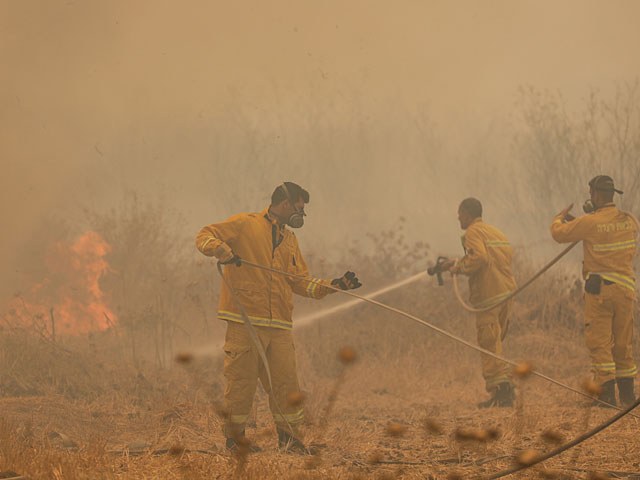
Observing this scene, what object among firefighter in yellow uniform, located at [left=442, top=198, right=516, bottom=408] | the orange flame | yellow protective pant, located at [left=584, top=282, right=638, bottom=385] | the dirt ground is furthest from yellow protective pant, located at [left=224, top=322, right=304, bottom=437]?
the orange flame

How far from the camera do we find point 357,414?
701cm

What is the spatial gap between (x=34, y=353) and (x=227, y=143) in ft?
59.0

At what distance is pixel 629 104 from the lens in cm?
1527

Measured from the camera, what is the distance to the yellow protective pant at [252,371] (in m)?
4.60

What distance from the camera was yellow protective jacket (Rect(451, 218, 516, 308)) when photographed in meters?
6.81

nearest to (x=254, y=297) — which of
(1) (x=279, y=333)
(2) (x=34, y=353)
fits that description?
(1) (x=279, y=333)

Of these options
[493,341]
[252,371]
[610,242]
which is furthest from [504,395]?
[252,371]

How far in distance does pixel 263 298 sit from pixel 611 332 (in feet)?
11.4

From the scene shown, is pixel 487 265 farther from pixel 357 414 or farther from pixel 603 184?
pixel 357 414

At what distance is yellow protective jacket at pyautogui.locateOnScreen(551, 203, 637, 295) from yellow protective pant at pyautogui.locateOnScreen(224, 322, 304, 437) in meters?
3.20

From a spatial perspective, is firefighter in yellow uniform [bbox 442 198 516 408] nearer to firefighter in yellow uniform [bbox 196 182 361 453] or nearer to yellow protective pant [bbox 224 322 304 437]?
firefighter in yellow uniform [bbox 196 182 361 453]

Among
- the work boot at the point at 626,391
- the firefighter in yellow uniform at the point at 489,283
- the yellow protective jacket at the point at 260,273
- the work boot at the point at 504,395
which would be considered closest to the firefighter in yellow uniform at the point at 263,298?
the yellow protective jacket at the point at 260,273

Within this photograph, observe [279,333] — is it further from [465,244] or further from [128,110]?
[128,110]

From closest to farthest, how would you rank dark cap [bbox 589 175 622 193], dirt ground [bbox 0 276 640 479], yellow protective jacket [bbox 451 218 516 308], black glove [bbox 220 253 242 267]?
dirt ground [bbox 0 276 640 479], black glove [bbox 220 253 242 267], dark cap [bbox 589 175 622 193], yellow protective jacket [bbox 451 218 516 308]
